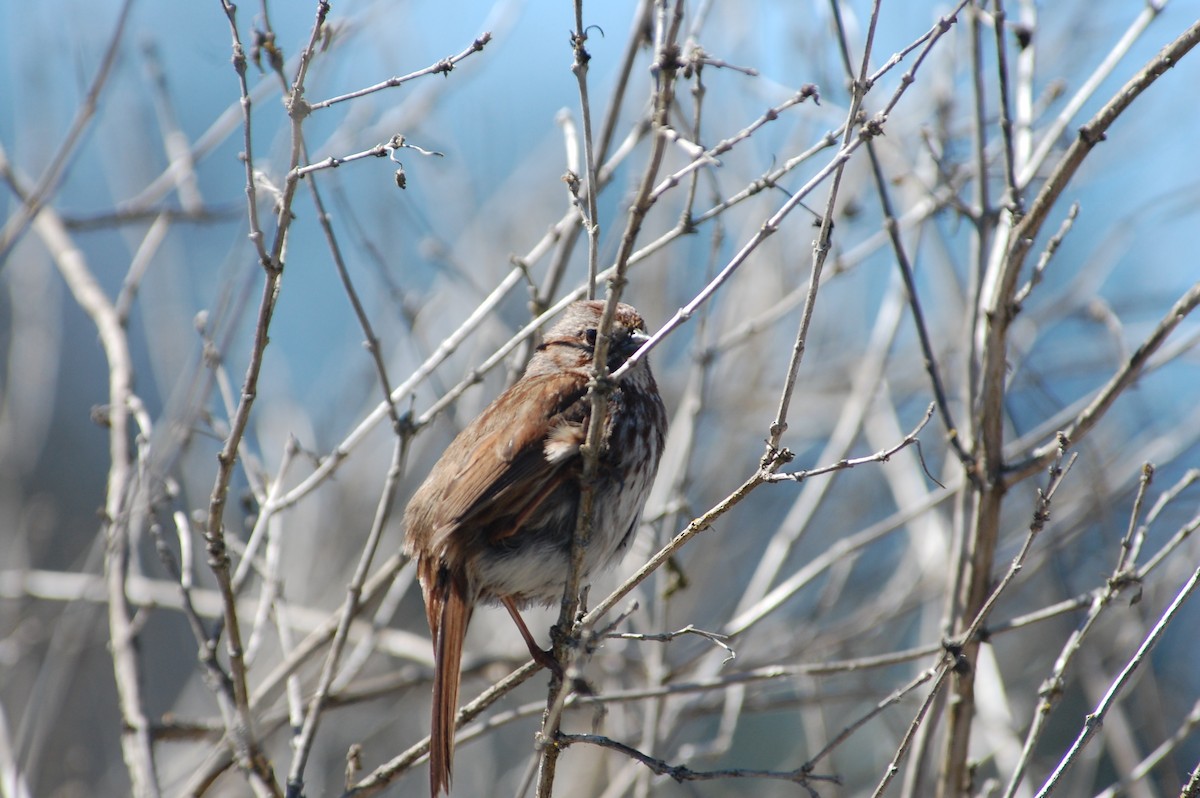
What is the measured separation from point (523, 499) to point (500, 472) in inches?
4.3

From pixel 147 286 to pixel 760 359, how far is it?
9.99 ft

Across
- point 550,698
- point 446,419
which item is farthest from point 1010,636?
point 550,698

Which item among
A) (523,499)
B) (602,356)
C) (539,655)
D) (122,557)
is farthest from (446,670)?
(602,356)

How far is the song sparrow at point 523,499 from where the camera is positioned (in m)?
3.40

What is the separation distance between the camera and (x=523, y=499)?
3.42 meters

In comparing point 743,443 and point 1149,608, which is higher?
point 743,443

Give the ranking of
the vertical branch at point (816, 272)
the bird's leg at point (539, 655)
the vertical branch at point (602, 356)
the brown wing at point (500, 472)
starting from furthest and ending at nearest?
the brown wing at point (500, 472) → the bird's leg at point (539, 655) → the vertical branch at point (816, 272) → the vertical branch at point (602, 356)

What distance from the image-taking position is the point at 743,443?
229 inches

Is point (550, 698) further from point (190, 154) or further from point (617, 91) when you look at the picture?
point (190, 154)

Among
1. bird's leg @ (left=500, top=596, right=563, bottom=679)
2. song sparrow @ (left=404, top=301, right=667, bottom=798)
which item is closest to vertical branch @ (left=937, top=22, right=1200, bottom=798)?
song sparrow @ (left=404, top=301, right=667, bottom=798)

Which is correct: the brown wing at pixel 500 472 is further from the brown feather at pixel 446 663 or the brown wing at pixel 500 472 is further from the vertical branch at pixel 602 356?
the vertical branch at pixel 602 356

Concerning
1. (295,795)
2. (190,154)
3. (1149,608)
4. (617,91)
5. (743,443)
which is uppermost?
(190,154)

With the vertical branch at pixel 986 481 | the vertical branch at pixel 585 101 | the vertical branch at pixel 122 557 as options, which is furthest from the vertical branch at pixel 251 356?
the vertical branch at pixel 986 481

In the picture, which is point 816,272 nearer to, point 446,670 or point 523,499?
point 523,499
